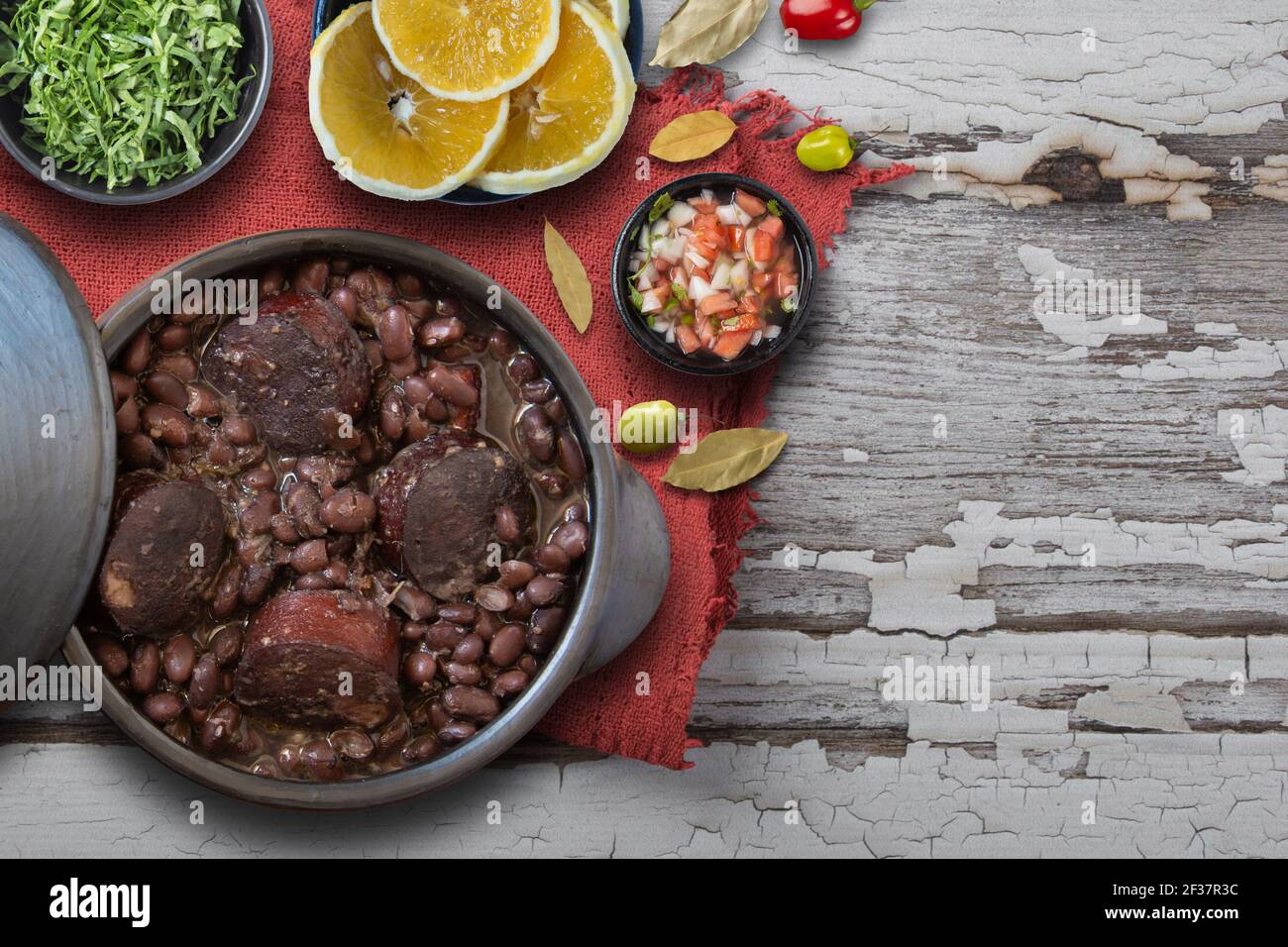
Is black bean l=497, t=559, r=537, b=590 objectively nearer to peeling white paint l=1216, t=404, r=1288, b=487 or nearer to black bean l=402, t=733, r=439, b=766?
black bean l=402, t=733, r=439, b=766

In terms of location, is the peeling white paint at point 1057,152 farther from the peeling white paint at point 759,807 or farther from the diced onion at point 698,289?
the peeling white paint at point 759,807

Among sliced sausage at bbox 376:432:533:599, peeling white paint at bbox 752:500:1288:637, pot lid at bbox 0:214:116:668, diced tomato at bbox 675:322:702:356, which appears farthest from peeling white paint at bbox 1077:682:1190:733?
pot lid at bbox 0:214:116:668

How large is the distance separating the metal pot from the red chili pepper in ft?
3.42

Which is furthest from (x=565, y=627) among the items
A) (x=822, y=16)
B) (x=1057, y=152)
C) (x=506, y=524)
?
(x=1057, y=152)

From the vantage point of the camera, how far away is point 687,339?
2639 millimetres

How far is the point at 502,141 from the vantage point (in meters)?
2.50

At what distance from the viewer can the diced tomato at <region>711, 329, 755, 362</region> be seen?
2619mm

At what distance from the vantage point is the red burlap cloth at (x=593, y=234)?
2.59m

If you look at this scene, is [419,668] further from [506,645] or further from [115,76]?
[115,76]

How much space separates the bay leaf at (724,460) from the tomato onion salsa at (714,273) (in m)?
0.20

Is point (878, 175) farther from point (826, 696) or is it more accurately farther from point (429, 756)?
point (429, 756)

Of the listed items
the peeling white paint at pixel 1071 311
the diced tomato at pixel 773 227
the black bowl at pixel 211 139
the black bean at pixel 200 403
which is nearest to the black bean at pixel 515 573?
the black bean at pixel 200 403

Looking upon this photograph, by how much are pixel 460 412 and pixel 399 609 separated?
0.46m

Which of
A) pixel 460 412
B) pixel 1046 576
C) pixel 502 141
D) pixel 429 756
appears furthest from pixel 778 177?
pixel 429 756
